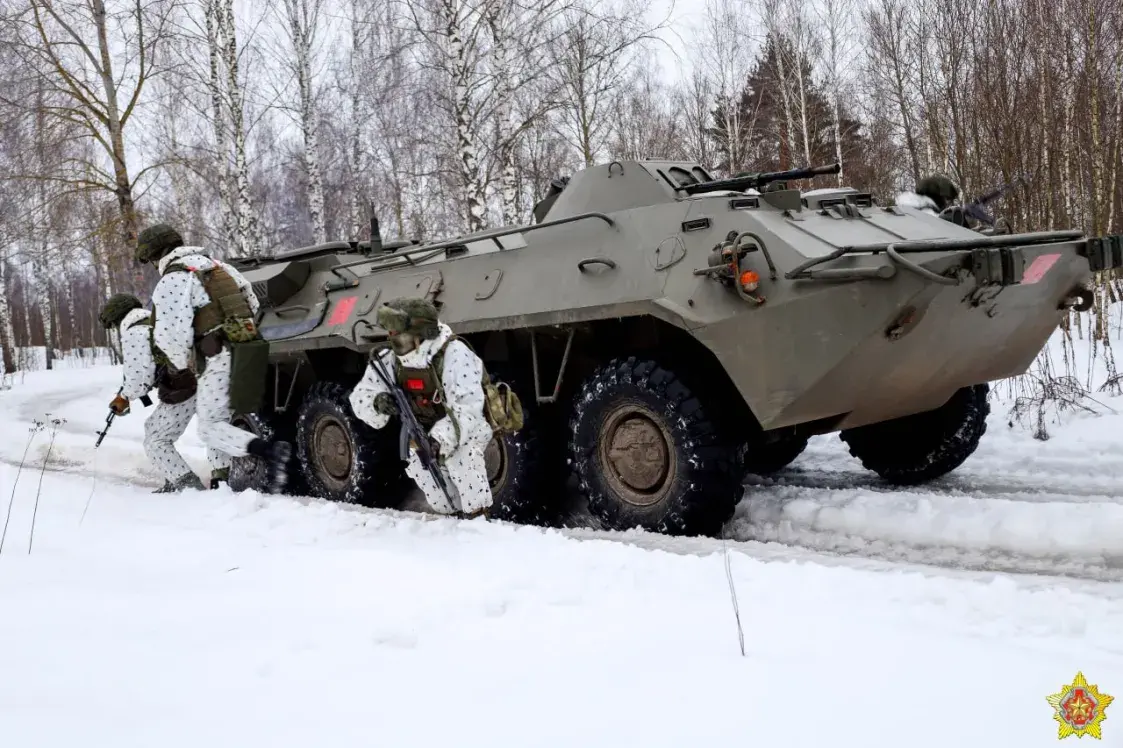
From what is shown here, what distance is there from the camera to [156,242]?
6.16 metres

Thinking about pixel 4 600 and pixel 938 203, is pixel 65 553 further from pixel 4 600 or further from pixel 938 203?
pixel 938 203

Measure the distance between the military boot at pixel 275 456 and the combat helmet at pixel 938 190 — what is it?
4.76 m

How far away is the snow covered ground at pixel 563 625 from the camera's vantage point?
2229 millimetres

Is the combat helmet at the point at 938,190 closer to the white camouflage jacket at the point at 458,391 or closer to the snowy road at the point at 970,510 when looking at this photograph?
the snowy road at the point at 970,510

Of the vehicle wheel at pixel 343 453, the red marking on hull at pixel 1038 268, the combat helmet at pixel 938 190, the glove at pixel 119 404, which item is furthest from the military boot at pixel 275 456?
the combat helmet at pixel 938 190

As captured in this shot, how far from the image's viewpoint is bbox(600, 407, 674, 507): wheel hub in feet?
15.7

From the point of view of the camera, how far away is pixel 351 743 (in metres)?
2.15

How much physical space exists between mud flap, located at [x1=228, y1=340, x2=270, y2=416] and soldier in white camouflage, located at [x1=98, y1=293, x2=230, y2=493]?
404 millimetres

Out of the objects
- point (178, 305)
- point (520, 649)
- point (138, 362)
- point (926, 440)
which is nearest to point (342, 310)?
point (178, 305)

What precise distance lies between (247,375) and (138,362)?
29.7 inches

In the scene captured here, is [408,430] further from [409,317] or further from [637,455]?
[637,455]

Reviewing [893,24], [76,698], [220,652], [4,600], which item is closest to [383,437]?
[4,600]

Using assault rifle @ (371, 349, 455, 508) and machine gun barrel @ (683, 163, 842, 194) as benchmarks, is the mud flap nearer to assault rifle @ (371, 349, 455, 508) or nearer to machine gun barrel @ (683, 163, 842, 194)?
assault rifle @ (371, 349, 455, 508)

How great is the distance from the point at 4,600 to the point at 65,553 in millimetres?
937
